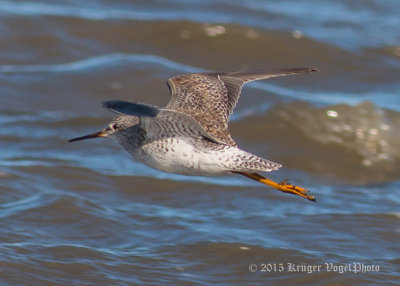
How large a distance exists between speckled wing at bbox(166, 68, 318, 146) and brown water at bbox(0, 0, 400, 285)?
1168mm

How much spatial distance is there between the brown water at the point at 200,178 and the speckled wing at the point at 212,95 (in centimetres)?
117

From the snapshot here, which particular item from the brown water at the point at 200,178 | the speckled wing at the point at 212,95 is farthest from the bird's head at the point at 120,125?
the brown water at the point at 200,178

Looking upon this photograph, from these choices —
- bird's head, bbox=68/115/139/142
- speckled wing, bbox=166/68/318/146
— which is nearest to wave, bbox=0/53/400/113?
speckled wing, bbox=166/68/318/146

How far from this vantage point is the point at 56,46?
11336mm

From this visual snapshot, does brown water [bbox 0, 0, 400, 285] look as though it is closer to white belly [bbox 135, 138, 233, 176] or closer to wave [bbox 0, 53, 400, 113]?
wave [bbox 0, 53, 400, 113]

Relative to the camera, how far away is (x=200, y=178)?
8188 mm

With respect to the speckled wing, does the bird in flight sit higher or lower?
lower

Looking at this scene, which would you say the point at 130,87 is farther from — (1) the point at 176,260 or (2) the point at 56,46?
(1) the point at 176,260

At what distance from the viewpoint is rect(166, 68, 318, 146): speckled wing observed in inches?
237

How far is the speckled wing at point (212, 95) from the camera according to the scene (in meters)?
6.02

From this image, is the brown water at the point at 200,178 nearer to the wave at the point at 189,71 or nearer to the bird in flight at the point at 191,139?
the wave at the point at 189,71

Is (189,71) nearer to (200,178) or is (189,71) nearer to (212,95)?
(200,178)

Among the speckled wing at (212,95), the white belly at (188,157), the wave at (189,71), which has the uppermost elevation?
the wave at (189,71)

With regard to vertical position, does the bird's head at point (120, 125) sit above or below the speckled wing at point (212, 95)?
below
